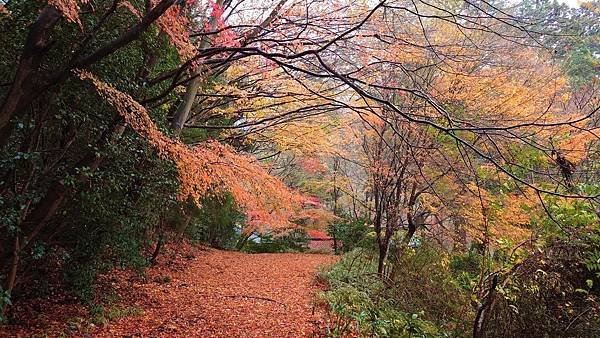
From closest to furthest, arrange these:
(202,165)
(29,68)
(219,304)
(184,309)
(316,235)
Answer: (29,68)
(202,165)
(184,309)
(219,304)
(316,235)

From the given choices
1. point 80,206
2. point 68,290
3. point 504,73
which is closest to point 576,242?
point 504,73

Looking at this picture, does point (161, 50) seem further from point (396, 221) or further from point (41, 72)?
point (396, 221)

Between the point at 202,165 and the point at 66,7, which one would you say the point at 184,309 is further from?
the point at 66,7

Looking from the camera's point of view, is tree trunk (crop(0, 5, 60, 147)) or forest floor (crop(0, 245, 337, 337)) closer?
tree trunk (crop(0, 5, 60, 147))

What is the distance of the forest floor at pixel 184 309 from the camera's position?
15.6ft

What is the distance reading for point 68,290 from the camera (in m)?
5.17

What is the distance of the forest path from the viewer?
199 inches

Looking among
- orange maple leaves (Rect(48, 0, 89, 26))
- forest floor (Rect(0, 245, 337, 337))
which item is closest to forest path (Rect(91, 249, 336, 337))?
forest floor (Rect(0, 245, 337, 337))

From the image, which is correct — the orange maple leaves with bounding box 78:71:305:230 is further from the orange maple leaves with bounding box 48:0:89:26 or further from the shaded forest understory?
the orange maple leaves with bounding box 48:0:89:26

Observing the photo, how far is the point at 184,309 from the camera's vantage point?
6055mm

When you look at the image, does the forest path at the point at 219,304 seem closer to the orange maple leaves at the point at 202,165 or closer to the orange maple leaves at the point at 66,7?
the orange maple leaves at the point at 202,165

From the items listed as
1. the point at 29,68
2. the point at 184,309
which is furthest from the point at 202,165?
the point at 184,309

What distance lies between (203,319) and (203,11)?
16.4 ft

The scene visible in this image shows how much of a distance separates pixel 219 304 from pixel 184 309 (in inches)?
26.2
